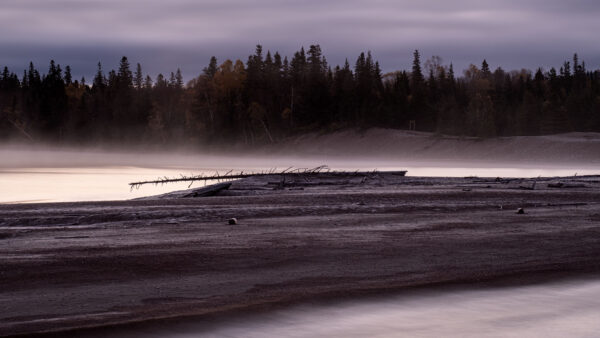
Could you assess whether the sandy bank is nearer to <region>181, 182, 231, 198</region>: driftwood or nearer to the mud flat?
<region>181, 182, 231, 198</region>: driftwood

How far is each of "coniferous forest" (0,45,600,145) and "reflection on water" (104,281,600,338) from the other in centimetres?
7949

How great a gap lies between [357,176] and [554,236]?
1940 centimetres

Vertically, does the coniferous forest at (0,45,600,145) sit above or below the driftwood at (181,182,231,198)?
above

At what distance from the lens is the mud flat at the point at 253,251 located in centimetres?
973

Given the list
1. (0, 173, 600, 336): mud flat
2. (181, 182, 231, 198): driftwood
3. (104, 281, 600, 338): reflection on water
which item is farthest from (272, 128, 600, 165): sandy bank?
(104, 281, 600, 338): reflection on water

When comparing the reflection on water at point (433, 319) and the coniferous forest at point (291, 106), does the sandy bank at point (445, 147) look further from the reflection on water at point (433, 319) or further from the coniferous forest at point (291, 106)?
the reflection on water at point (433, 319)

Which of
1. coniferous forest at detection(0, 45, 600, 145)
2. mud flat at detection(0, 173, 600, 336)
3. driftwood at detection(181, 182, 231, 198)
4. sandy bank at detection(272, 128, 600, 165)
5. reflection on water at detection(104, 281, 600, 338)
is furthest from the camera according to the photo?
coniferous forest at detection(0, 45, 600, 145)

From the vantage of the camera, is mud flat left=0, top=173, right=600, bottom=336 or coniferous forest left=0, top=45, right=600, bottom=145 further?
coniferous forest left=0, top=45, right=600, bottom=145

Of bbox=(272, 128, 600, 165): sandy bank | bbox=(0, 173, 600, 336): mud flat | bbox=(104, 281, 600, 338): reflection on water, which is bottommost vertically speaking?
bbox=(104, 281, 600, 338): reflection on water

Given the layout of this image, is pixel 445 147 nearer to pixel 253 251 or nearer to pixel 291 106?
pixel 291 106

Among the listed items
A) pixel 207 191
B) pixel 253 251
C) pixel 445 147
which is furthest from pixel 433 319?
pixel 445 147

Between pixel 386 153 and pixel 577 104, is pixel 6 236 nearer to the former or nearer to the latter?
pixel 386 153

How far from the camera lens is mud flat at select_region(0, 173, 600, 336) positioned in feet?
31.9

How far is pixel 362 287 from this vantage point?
10703mm
